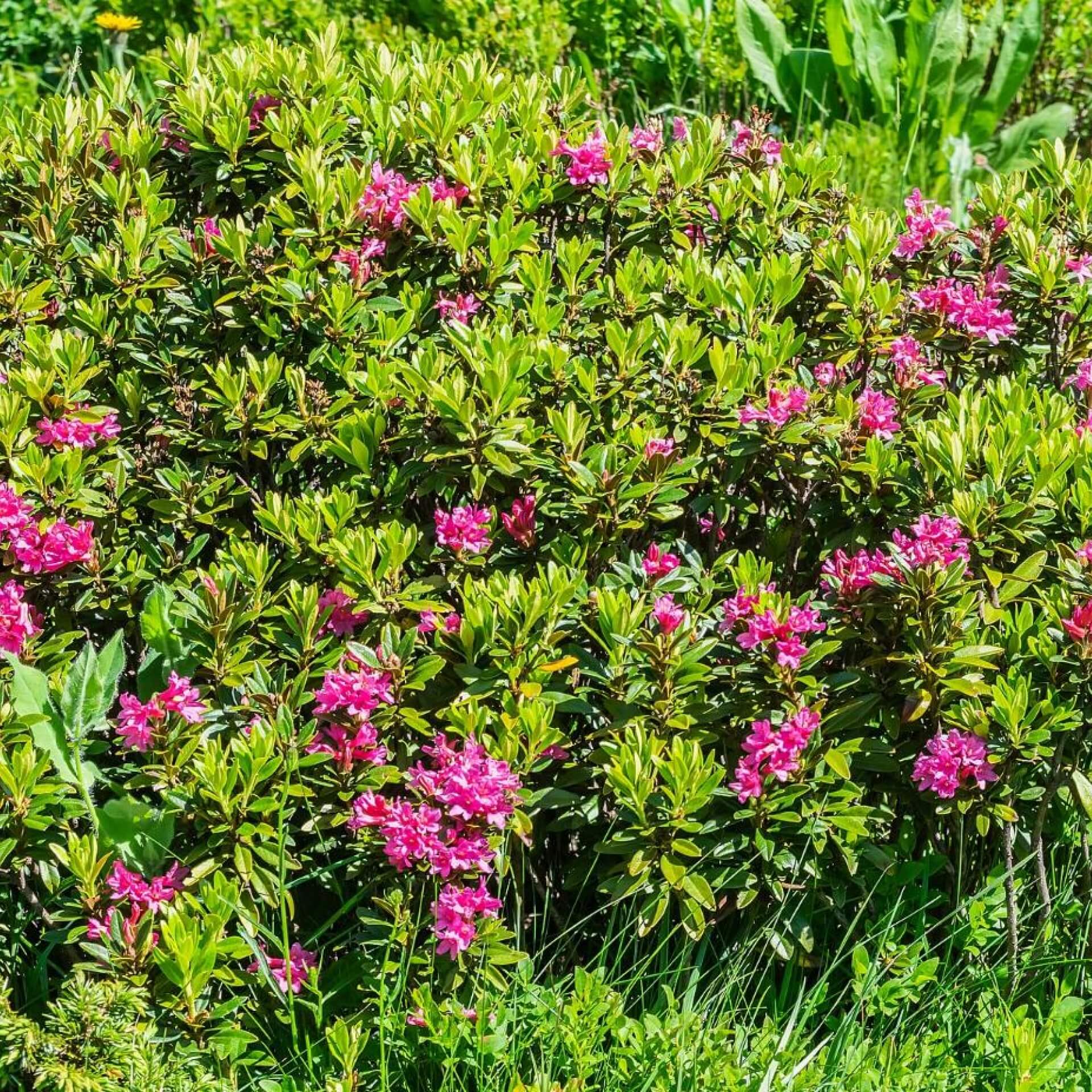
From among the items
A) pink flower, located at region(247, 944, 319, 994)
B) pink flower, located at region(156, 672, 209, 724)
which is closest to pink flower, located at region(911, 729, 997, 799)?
pink flower, located at region(247, 944, 319, 994)

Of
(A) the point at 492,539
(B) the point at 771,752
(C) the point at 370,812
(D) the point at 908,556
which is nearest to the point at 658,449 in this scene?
(A) the point at 492,539

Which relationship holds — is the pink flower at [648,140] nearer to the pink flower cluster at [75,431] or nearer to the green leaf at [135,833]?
the pink flower cluster at [75,431]

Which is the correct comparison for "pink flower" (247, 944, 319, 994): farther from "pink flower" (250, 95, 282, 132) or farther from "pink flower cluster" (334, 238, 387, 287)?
"pink flower" (250, 95, 282, 132)

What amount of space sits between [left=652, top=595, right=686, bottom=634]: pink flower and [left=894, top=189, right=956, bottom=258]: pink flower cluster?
118 cm

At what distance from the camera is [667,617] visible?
2.49 meters

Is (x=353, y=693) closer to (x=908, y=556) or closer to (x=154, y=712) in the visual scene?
(x=154, y=712)

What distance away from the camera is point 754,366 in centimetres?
279

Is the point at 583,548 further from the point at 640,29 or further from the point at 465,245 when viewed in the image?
the point at 640,29

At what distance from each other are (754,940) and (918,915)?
13.8 inches

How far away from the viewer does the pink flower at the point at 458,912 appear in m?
2.34

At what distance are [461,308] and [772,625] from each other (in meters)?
0.99

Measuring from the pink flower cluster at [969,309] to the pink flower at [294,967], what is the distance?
1787mm

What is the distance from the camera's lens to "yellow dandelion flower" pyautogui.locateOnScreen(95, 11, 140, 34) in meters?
6.81

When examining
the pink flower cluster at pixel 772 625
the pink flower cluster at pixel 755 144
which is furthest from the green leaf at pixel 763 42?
the pink flower cluster at pixel 772 625
